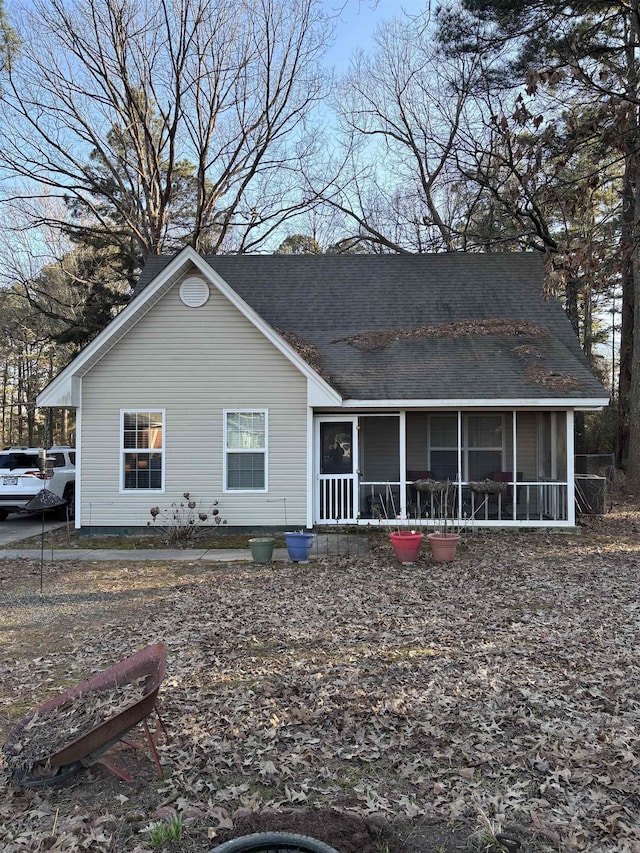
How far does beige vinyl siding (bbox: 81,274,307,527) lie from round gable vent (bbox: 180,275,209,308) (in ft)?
0.44

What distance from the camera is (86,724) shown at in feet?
12.3

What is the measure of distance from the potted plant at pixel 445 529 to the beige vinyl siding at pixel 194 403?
2837 mm

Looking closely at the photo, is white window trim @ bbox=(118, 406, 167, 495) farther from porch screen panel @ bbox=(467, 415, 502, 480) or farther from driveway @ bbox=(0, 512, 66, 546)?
porch screen panel @ bbox=(467, 415, 502, 480)

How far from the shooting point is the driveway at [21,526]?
43.0 ft

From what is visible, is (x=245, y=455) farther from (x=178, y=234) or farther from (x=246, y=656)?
(x=178, y=234)

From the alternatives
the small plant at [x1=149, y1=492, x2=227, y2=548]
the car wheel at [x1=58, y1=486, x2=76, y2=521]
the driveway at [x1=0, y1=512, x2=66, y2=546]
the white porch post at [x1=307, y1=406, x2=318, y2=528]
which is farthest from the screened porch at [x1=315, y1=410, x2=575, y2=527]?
the car wheel at [x1=58, y1=486, x2=76, y2=521]

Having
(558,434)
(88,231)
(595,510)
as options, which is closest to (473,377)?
(558,434)

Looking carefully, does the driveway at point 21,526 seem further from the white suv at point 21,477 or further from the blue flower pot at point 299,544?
the blue flower pot at point 299,544

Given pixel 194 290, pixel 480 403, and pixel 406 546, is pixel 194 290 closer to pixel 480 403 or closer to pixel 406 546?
pixel 480 403

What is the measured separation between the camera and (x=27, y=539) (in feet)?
41.9

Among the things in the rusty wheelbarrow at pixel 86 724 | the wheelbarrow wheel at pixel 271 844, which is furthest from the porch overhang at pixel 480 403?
the wheelbarrow wheel at pixel 271 844

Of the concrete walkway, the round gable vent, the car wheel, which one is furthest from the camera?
the car wheel

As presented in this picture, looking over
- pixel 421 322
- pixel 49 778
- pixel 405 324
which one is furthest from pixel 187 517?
pixel 49 778

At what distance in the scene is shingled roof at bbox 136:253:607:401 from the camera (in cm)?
1306
